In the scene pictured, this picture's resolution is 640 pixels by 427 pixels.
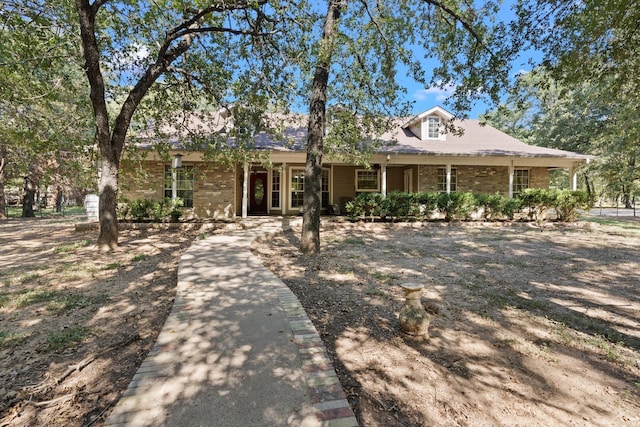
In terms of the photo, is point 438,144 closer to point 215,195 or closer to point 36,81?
point 215,195

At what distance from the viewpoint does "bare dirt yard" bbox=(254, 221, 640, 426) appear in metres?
2.37

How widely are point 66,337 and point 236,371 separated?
2.04m

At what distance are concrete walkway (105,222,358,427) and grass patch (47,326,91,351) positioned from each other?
86cm

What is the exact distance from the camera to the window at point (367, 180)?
15188 mm

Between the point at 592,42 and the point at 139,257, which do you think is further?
the point at 139,257

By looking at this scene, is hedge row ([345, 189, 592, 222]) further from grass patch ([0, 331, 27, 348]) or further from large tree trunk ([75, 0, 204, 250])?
grass patch ([0, 331, 27, 348])

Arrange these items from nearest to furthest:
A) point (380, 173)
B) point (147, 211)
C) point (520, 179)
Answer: point (147, 211) < point (380, 173) < point (520, 179)

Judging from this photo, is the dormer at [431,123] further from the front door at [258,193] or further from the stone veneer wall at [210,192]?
the stone veneer wall at [210,192]

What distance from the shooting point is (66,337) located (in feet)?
10.6

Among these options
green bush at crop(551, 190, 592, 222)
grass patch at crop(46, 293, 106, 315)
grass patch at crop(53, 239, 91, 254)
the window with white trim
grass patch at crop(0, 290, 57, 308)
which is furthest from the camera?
the window with white trim

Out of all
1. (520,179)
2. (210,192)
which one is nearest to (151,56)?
(210,192)

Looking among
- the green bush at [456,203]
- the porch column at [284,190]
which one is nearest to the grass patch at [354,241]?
the green bush at [456,203]

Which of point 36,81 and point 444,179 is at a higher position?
point 36,81

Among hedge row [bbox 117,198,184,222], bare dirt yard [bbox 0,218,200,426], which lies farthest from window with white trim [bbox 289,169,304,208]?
bare dirt yard [bbox 0,218,200,426]
